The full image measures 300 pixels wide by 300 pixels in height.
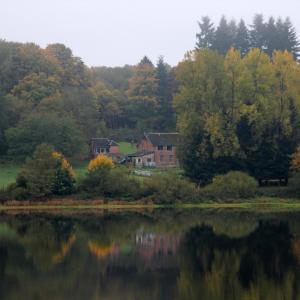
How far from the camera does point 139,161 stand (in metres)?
77.5

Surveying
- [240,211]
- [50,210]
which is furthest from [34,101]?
[240,211]

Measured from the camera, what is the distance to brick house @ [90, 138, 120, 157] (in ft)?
262

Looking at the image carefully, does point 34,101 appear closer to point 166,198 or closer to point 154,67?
point 154,67

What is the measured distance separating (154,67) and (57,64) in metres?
14.8

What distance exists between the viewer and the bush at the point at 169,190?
56.8 m

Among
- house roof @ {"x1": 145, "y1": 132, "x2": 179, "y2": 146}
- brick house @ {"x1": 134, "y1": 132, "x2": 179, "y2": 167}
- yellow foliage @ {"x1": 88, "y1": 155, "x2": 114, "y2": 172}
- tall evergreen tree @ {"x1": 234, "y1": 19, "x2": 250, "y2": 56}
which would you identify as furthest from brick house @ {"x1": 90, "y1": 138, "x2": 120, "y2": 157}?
tall evergreen tree @ {"x1": 234, "y1": 19, "x2": 250, "y2": 56}

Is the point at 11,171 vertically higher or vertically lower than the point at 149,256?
higher

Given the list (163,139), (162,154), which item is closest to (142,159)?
(162,154)

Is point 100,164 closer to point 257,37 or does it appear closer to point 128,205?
point 128,205

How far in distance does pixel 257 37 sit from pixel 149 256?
71816 mm

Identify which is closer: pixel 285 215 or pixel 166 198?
pixel 285 215

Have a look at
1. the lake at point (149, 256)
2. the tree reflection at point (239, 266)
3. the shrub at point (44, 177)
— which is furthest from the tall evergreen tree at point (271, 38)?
the tree reflection at point (239, 266)

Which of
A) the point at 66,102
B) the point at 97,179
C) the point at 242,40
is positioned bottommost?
the point at 97,179

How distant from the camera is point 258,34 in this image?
327 ft
